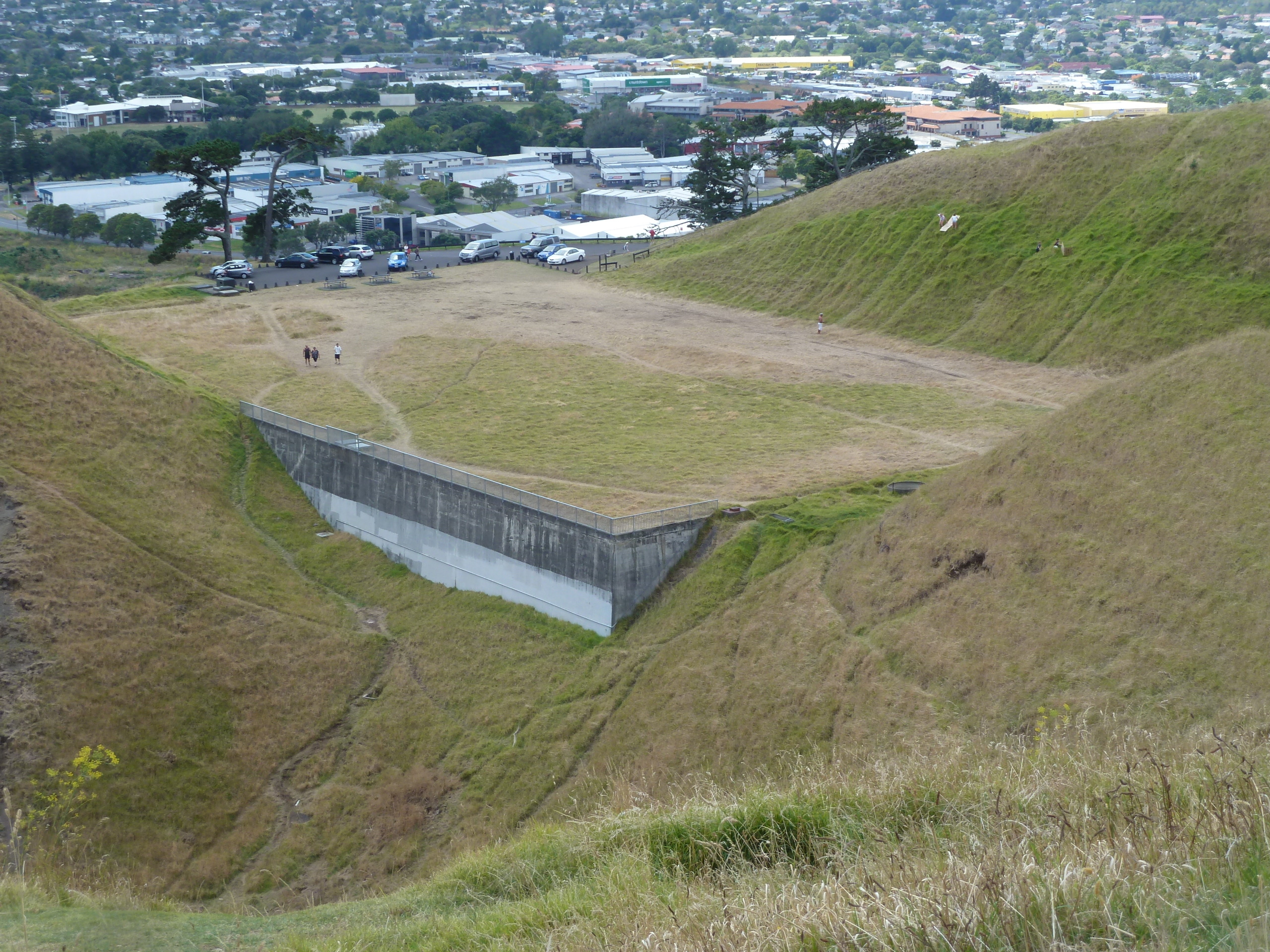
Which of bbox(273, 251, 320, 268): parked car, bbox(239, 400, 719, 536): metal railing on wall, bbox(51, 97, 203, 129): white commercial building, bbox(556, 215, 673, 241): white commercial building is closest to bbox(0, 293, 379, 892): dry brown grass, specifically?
bbox(239, 400, 719, 536): metal railing on wall

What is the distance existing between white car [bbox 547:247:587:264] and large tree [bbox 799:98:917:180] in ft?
50.2

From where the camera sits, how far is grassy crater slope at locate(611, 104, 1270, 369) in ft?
128

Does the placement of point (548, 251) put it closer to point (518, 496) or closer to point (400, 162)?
point (518, 496)

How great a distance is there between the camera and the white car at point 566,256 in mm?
63125

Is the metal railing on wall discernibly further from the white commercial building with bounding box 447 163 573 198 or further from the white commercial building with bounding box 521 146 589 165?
the white commercial building with bounding box 521 146 589 165

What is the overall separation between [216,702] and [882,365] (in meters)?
25.6

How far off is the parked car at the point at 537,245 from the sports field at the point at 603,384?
10251 millimetres

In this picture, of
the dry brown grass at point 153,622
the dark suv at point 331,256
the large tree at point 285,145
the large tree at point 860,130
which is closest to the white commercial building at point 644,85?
the large tree at point 860,130

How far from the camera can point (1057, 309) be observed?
41.5m

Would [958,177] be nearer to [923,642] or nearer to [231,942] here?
[923,642]

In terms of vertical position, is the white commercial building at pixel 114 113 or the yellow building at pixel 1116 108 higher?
the yellow building at pixel 1116 108

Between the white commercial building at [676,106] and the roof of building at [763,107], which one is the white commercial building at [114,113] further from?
the roof of building at [763,107]

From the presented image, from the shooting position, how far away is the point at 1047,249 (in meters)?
44.5

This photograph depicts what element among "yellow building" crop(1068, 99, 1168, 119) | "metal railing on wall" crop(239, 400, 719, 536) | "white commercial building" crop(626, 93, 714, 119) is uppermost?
"yellow building" crop(1068, 99, 1168, 119)
